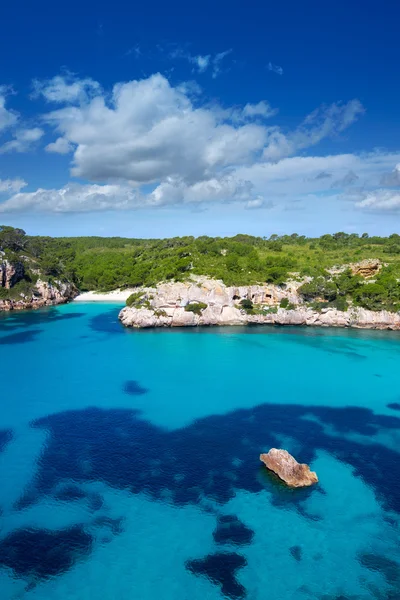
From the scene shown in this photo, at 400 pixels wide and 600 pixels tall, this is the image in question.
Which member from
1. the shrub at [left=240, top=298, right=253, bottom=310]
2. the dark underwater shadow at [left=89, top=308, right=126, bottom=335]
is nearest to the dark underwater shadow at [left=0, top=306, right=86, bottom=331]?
the dark underwater shadow at [left=89, top=308, right=126, bottom=335]

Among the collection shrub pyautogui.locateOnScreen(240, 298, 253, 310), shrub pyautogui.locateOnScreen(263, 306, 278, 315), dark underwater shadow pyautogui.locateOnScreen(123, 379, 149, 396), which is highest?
shrub pyautogui.locateOnScreen(240, 298, 253, 310)

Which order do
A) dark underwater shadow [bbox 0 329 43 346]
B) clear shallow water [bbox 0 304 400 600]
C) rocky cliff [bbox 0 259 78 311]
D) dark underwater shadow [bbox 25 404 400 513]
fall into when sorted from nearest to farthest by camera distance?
1. clear shallow water [bbox 0 304 400 600]
2. dark underwater shadow [bbox 25 404 400 513]
3. dark underwater shadow [bbox 0 329 43 346]
4. rocky cliff [bbox 0 259 78 311]

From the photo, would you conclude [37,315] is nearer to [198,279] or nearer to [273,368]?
[198,279]

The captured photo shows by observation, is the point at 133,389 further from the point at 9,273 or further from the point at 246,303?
the point at 9,273

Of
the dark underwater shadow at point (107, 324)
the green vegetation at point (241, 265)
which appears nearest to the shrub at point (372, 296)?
the green vegetation at point (241, 265)

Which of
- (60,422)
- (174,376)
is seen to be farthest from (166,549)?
(174,376)

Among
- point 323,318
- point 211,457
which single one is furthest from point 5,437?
point 323,318

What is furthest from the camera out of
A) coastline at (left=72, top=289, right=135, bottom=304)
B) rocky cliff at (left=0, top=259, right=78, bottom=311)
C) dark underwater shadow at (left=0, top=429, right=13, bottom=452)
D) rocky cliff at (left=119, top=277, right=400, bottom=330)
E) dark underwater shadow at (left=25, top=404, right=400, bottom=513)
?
coastline at (left=72, top=289, right=135, bottom=304)

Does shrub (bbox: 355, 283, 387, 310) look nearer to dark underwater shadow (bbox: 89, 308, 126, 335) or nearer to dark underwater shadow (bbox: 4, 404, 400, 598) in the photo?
dark underwater shadow (bbox: 4, 404, 400, 598)

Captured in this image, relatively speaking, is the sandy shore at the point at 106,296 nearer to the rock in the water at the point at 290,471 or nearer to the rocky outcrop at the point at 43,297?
the rocky outcrop at the point at 43,297
